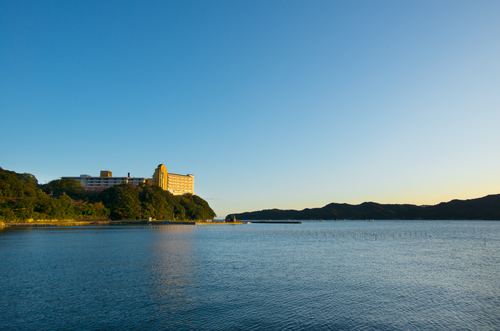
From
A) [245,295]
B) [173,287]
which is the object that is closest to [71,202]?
[173,287]

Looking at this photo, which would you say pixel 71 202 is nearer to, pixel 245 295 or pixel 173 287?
pixel 173 287

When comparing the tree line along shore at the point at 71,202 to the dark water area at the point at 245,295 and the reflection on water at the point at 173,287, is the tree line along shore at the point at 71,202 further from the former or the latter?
the reflection on water at the point at 173,287

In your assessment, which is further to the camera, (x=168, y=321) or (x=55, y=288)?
(x=55, y=288)

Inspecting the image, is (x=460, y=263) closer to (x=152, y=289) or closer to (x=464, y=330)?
(x=464, y=330)

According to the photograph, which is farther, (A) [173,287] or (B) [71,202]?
(B) [71,202]

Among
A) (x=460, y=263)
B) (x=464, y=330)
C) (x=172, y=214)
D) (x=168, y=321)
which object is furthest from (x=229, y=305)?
(x=172, y=214)

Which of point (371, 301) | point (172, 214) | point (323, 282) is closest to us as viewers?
point (371, 301)

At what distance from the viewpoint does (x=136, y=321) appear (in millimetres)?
16484

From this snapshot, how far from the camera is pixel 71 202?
15362 centimetres

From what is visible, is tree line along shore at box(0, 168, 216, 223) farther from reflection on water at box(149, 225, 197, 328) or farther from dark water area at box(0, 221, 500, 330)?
reflection on water at box(149, 225, 197, 328)

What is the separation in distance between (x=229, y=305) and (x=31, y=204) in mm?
134308

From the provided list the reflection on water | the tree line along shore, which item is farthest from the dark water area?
the tree line along shore

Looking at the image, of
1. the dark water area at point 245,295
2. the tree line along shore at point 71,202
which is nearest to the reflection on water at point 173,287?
the dark water area at point 245,295

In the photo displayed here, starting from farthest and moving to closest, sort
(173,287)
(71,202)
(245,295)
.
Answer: (71,202) < (173,287) < (245,295)
